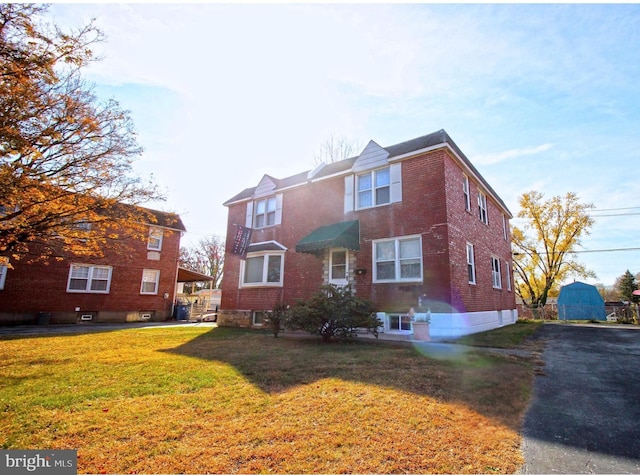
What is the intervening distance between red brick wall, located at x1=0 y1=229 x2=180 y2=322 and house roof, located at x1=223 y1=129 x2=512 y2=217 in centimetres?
905

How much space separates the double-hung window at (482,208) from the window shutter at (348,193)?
6.43m

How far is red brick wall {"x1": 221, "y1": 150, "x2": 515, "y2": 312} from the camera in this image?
11.3 meters

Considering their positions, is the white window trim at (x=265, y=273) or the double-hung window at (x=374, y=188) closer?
the double-hung window at (x=374, y=188)

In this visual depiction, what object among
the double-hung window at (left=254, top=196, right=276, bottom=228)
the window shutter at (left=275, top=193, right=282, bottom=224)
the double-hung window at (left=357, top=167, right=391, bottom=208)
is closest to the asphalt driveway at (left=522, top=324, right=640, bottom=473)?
the double-hung window at (left=357, top=167, right=391, bottom=208)

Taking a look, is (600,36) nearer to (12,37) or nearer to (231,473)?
(231,473)

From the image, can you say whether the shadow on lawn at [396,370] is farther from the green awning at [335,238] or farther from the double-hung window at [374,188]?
the double-hung window at [374,188]

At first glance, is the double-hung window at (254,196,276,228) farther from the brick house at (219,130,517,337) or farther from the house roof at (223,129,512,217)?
the house roof at (223,129,512,217)

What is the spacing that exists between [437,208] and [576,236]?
28.1 metres

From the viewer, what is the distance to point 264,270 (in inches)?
640

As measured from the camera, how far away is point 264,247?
1634cm

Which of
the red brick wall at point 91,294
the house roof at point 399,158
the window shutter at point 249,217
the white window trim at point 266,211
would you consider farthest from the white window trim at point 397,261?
the red brick wall at point 91,294

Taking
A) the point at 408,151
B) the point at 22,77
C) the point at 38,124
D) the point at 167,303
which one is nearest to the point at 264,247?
the point at 408,151

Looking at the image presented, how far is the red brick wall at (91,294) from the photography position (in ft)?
63.3

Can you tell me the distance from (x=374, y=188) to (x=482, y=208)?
6.39m
